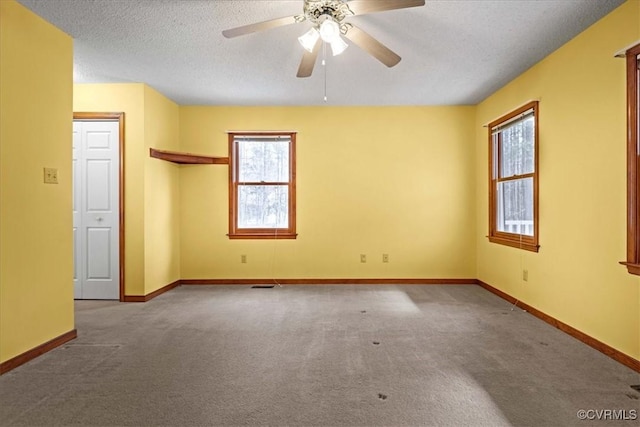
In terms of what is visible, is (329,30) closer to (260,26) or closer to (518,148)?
(260,26)

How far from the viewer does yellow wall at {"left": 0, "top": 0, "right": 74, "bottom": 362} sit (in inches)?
98.3

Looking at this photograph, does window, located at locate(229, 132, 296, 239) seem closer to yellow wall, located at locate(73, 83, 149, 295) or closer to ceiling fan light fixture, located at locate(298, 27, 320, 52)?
yellow wall, located at locate(73, 83, 149, 295)

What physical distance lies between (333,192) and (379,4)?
3295 millimetres

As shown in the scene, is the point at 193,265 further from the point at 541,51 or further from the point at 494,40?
the point at 541,51

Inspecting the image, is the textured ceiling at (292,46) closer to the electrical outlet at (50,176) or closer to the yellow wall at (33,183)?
the yellow wall at (33,183)

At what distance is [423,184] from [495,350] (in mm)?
2901

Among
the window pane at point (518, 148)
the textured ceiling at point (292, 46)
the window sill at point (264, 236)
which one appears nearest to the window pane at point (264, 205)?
the window sill at point (264, 236)

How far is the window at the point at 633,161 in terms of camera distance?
8.00ft

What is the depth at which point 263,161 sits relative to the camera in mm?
5352

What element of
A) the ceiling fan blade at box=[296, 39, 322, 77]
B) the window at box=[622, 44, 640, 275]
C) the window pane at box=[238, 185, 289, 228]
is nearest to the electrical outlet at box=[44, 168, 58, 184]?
the ceiling fan blade at box=[296, 39, 322, 77]

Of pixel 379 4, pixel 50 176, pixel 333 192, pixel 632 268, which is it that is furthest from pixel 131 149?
pixel 632 268

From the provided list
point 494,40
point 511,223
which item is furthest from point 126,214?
point 511,223

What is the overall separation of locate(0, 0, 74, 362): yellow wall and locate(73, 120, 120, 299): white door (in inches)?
49.3

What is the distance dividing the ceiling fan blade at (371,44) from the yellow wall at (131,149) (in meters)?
2.90
